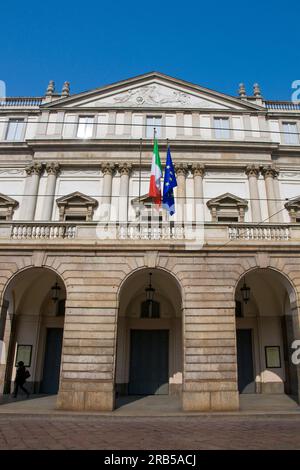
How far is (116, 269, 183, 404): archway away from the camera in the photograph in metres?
16.9

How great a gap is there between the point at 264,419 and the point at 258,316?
23.7ft

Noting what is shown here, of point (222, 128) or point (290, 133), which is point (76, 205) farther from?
point (290, 133)

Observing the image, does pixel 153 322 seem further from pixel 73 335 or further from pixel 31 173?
pixel 31 173

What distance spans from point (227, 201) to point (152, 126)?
23.9ft

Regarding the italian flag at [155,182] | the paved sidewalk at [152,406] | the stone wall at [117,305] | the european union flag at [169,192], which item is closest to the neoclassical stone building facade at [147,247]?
the stone wall at [117,305]

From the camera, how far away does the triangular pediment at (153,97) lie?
2408cm

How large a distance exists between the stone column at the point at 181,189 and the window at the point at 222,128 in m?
3.65

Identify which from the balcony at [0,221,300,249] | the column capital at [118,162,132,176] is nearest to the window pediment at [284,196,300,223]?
the balcony at [0,221,300,249]

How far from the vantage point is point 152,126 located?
23531mm

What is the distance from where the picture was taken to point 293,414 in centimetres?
1149

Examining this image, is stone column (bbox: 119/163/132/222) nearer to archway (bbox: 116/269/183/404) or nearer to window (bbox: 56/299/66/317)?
archway (bbox: 116/269/183/404)

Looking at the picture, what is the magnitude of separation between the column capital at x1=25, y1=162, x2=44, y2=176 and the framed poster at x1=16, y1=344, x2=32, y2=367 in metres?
10.3

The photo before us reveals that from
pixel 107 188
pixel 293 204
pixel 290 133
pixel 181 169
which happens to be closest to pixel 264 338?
pixel 293 204

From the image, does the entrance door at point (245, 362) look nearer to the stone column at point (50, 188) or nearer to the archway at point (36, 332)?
the archway at point (36, 332)
